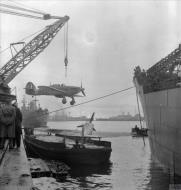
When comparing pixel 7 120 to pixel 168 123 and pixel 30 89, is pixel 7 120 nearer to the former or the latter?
pixel 168 123

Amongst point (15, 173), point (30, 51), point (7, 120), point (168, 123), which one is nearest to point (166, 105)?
point (168, 123)

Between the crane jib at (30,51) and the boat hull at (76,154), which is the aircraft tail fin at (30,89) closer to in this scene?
the crane jib at (30,51)

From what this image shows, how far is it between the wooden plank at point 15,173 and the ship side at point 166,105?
291 inches

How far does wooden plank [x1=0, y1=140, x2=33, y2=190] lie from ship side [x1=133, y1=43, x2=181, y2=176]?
738 centimetres

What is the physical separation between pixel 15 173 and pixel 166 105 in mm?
9717

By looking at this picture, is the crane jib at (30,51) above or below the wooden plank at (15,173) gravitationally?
above

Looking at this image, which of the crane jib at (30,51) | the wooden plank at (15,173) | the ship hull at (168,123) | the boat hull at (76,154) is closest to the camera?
the wooden plank at (15,173)

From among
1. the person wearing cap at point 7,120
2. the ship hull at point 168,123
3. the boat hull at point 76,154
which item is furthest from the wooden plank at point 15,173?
the boat hull at point 76,154

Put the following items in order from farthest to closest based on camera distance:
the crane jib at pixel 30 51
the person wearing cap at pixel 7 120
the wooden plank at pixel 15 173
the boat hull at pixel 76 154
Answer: the crane jib at pixel 30 51 < the boat hull at pixel 76 154 < the person wearing cap at pixel 7 120 < the wooden plank at pixel 15 173

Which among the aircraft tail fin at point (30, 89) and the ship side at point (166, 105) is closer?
the ship side at point (166, 105)

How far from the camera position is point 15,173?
812 centimetres

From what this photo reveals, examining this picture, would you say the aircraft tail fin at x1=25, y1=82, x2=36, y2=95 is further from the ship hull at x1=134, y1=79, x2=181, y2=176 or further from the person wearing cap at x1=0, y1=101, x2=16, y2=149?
the person wearing cap at x1=0, y1=101, x2=16, y2=149

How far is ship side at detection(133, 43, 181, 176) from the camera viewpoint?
557 inches

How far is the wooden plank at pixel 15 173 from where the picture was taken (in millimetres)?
6879
